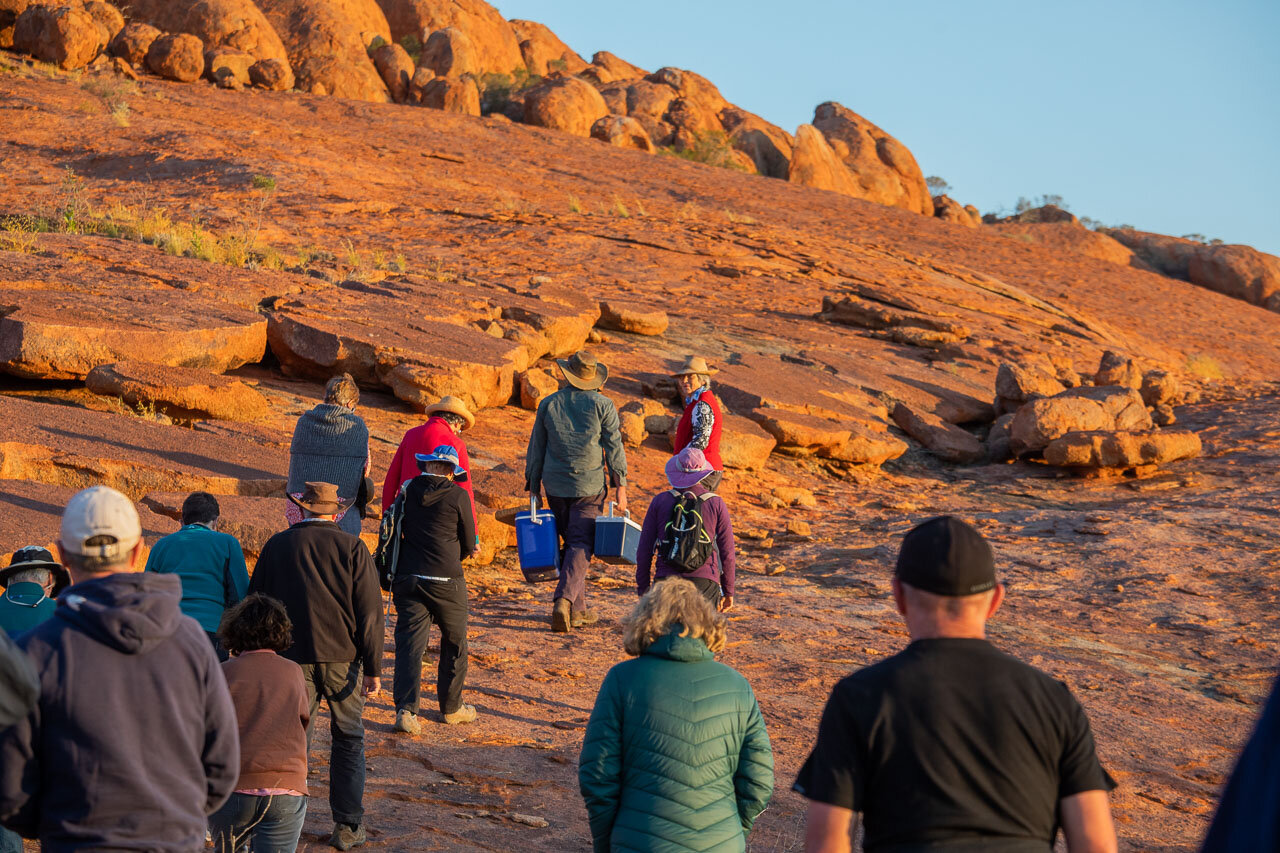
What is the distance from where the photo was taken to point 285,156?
76.3 ft

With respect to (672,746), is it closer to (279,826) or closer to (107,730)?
(107,730)

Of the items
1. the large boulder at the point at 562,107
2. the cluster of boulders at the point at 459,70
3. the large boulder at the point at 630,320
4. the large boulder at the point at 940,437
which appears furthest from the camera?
the large boulder at the point at 562,107

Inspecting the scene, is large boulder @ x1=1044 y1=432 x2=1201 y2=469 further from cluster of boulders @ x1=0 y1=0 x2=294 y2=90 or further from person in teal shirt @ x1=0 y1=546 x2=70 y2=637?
cluster of boulders @ x1=0 y1=0 x2=294 y2=90

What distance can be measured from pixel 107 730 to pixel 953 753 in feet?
6.15

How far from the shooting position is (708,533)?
6152 mm

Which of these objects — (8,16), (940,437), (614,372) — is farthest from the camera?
(8,16)

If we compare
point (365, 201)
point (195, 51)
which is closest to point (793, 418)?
point (365, 201)

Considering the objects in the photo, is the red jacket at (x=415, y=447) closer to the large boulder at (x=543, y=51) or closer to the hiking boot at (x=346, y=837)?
the hiking boot at (x=346, y=837)

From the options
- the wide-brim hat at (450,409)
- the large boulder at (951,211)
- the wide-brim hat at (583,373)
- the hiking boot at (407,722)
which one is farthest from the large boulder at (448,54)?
the hiking boot at (407,722)

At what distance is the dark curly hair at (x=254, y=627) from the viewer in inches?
147

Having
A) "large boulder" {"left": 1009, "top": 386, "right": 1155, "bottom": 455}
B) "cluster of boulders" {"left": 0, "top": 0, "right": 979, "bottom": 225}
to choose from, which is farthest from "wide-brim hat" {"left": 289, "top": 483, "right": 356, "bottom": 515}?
"cluster of boulders" {"left": 0, "top": 0, "right": 979, "bottom": 225}

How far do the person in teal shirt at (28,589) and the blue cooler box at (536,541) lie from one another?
3.57m

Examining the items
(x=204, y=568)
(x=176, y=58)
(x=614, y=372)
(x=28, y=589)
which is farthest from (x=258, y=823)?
(x=176, y=58)

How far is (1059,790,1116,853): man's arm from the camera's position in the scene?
7.48ft
